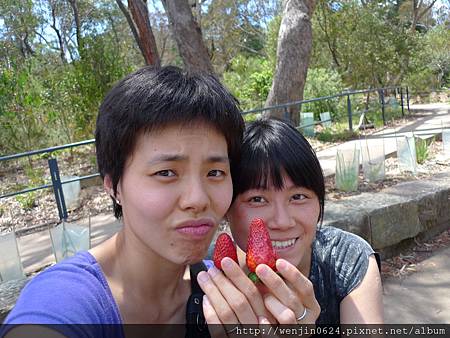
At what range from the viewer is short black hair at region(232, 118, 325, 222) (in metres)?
1.39

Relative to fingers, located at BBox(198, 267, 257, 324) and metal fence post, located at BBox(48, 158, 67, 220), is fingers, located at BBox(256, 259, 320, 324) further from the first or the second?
metal fence post, located at BBox(48, 158, 67, 220)

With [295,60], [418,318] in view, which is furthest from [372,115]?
[418,318]

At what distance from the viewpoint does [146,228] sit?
109cm

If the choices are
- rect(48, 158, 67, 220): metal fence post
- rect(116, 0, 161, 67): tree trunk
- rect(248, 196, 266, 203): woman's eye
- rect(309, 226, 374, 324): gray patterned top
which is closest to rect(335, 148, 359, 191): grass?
rect(309, 226, 374, 324): gray patterned top

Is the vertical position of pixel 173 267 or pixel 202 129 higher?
pixel 202 129

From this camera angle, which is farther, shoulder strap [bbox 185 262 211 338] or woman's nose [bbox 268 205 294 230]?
woman's nose [bbox 268 205 294 230]

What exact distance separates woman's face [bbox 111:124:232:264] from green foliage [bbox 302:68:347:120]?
1005cm

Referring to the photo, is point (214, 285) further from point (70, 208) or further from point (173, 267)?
point (70, 208)

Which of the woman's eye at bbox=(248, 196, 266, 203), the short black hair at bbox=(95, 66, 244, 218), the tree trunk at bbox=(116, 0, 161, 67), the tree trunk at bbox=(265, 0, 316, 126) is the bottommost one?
the woman's eye at bbox=(248, 196, 266, 203)

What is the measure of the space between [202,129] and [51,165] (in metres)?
3.61

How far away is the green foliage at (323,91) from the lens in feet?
36.0

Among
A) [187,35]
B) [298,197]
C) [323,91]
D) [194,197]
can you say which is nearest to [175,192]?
[194,197]

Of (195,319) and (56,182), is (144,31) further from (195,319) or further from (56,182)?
(195,319)

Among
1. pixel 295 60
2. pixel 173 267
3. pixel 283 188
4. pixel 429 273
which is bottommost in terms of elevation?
pixel 429 273
